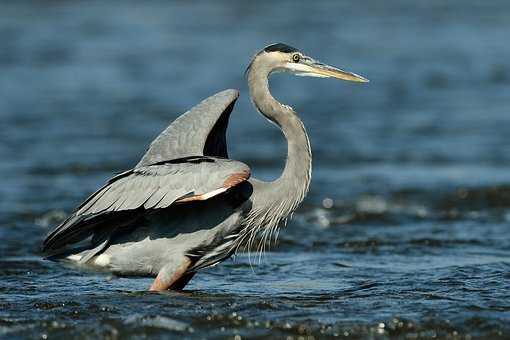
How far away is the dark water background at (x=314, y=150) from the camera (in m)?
7.36

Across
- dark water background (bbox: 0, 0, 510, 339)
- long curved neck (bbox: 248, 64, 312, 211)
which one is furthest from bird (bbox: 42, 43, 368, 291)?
dark water background (bbox: 0, 0, 510, 339)

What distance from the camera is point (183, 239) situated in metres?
7.97

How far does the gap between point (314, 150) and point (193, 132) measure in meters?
6.44

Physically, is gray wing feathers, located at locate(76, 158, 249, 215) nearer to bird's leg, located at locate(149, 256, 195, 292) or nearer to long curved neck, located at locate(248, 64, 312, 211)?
long curved neck, located at locate(248, 64, 312, 211)

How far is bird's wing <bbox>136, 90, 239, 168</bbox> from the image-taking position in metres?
8.29

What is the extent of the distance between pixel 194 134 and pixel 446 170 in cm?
591

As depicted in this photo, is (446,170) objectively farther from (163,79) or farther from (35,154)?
(163,79)

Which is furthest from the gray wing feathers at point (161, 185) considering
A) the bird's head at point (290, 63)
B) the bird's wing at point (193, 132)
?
the bird's head at point (290, 63)

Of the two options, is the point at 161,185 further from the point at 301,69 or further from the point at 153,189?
the point at 301,69

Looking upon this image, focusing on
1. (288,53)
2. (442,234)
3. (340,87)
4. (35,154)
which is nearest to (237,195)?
(288,53)

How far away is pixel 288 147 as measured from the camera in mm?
7906

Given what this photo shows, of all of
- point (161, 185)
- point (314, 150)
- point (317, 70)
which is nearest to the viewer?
point (161, 185)

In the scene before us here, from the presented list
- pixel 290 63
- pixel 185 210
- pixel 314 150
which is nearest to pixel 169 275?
pixel 185 210

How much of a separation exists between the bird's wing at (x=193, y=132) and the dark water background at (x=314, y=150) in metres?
1.07
